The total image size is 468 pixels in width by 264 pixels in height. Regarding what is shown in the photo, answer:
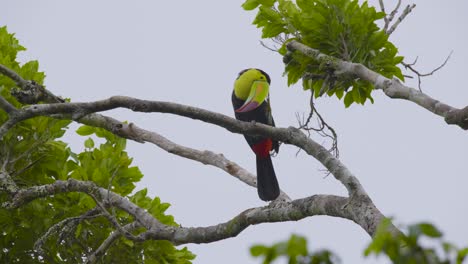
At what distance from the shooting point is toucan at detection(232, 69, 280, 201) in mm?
5562

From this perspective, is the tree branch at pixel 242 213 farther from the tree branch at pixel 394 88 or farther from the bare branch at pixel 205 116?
the tree branch at pixel 394 88

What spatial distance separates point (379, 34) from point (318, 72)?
→ 54cm

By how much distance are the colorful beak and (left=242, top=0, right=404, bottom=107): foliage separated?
482 mm

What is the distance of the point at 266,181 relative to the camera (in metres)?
5.39

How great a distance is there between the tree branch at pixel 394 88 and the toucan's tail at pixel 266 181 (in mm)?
1187

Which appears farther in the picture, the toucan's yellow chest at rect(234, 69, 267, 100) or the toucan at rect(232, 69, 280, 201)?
the toucan's yellow chest at rect(234, 69, 267, 100)

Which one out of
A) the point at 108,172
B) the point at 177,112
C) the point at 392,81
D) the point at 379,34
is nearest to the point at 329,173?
the point at 392,81

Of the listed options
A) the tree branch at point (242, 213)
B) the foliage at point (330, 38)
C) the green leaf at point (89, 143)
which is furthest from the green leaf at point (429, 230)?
the green leaf at point (89, 143)

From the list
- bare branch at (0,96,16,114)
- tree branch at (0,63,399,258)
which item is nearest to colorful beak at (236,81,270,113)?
tree branch at (0,63,399,258)

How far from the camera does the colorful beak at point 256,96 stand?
5462 mm

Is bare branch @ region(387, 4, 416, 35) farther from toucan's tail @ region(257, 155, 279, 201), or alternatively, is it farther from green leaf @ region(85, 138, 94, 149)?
green leaf @ region(85, 138, 94, 149)

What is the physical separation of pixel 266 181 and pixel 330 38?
1.35 m

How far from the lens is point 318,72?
490 centimetres

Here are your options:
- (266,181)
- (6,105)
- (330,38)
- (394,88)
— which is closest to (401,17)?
(330,38)
